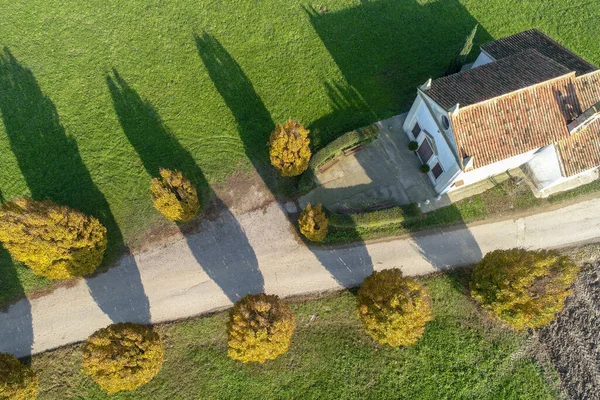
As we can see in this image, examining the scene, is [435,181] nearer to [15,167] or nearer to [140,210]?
[140,210]

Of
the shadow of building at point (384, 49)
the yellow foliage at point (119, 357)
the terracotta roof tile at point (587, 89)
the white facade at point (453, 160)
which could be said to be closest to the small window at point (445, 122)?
the white facade at point (453, 160)

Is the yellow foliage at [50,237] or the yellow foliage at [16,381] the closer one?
the yellow foliage at [16,381]

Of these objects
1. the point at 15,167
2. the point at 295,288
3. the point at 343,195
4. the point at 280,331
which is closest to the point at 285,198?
the point at 343,195

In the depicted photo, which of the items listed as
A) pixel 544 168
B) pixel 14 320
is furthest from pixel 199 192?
pixel 544 168

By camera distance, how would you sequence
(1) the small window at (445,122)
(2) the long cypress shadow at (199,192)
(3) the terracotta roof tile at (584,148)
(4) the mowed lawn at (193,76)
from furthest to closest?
(4) the mowed lawn at (193,76) → (2) the long cypress shadow at (199,192) → (3) the terracotta roof tile at (584,148) → (1) the small window at (445,122)

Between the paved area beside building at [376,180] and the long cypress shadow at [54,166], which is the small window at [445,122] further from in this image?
the long cypress shadow at [54,166]

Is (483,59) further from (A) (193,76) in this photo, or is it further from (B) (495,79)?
(A) (193,76)
